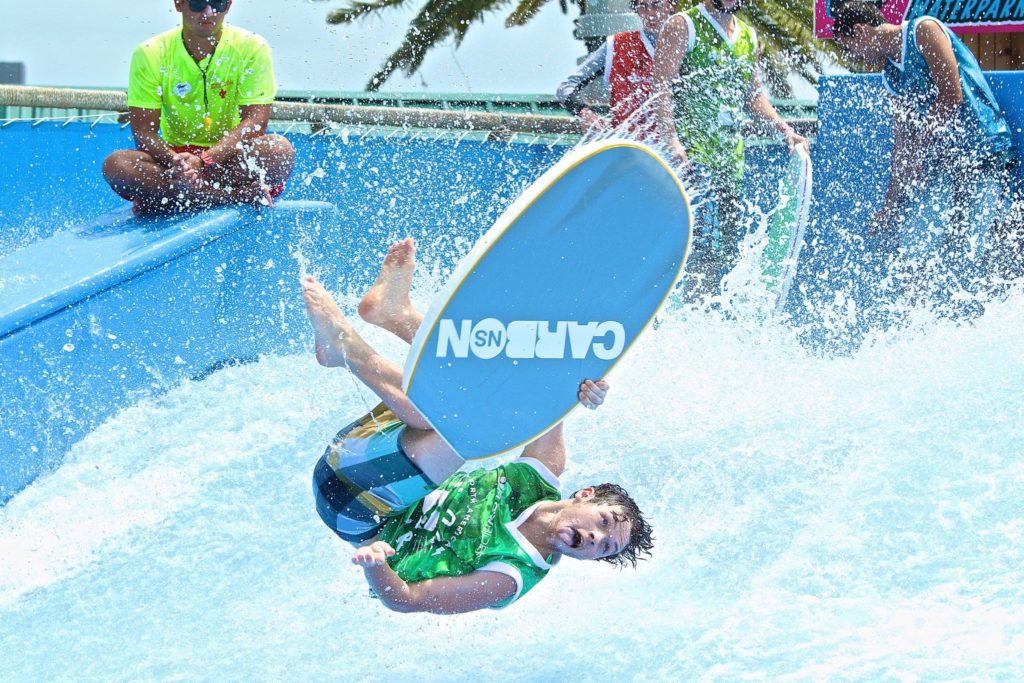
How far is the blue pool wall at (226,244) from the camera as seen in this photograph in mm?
4453

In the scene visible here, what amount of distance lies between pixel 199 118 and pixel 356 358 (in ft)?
7.99

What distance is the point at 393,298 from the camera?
142 inches

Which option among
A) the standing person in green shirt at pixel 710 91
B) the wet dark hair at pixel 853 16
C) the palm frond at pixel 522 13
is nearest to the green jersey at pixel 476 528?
the standing person in green shirt at pixel 710 91

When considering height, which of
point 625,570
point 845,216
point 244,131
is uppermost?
point 244,131

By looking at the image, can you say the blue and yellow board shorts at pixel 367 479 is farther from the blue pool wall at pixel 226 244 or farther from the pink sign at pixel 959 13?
the pink sign at pixel 959 13

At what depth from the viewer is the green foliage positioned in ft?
43.9

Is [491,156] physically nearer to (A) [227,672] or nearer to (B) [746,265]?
(B) [746,265]

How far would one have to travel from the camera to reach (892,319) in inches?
248

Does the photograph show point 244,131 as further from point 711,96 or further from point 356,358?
point 356,358

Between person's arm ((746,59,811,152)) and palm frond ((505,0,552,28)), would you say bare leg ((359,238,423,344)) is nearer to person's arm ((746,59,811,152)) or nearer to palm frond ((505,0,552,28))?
person's arm ((746,59,811,152))

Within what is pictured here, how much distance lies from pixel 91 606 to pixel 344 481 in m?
0.90

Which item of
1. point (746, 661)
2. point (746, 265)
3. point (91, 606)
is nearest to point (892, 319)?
point (746, 265)

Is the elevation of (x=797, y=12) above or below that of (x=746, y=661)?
below

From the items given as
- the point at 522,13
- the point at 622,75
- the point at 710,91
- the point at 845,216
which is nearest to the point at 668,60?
the point at 710,91
